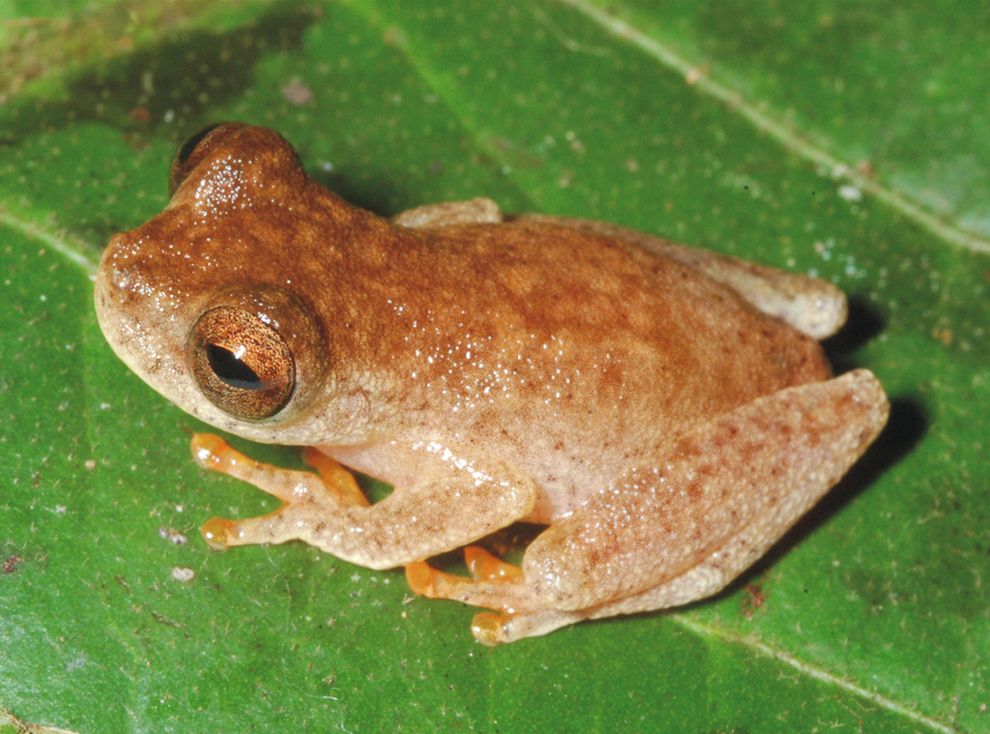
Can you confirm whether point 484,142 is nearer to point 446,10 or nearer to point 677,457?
point 446,10

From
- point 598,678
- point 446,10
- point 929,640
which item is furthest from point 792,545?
point 446,10

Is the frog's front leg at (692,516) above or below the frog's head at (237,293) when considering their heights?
below

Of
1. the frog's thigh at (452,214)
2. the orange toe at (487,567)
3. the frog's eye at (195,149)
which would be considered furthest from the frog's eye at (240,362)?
the frog's thigh at (452,214)

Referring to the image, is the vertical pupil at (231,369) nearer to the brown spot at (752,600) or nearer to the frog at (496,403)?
the frog at (496,403)

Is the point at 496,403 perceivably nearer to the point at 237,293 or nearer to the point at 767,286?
the point at 237,293

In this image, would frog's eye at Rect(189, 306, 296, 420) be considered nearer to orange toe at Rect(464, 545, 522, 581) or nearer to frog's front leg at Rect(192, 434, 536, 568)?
frog's front leg at Rect(192, 434, 536, 568)

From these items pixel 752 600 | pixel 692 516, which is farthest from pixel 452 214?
pixel 752 600
